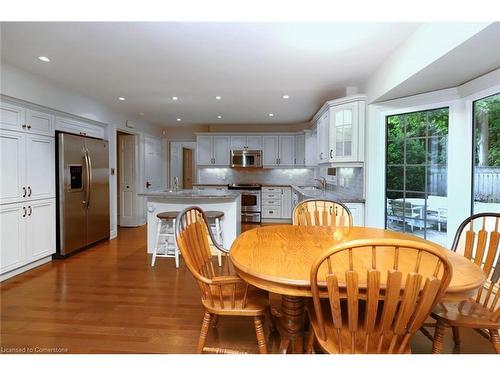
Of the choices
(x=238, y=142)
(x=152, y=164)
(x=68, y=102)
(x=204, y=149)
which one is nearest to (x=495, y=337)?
(x=68, y=102)

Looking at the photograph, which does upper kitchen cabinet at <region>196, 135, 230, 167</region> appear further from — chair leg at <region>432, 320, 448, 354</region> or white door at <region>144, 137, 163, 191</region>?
chair leg at <region>432, 320, 448, 354</region>

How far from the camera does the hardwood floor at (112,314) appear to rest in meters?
1.90

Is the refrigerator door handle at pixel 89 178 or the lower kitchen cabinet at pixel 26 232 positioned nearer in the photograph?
the lower kitchen cabinet at pixel 26 232

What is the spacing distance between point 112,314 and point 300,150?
5251mm

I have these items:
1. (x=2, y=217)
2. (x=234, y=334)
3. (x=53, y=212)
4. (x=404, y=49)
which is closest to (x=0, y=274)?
(x=2, y=217)

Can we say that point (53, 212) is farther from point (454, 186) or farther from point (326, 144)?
point (454, 186)

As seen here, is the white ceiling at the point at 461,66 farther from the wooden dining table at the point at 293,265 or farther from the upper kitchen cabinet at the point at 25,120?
the upper kitchen cabinet at the point at 25,120

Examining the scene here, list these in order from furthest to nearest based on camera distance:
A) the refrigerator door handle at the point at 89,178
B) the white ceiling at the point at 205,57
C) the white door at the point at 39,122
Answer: the refrigerator door handle at the point at 89,178
the white door at the point at 39,122
the white ceiling at the point at 205,57

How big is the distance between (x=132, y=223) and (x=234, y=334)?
474 cm

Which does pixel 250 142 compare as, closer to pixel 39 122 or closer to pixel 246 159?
pixel 246 159

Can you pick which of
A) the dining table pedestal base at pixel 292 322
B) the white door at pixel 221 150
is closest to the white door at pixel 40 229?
the dining table pedestal base at pixel 292 322

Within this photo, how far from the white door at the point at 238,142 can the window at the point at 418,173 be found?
392 cm

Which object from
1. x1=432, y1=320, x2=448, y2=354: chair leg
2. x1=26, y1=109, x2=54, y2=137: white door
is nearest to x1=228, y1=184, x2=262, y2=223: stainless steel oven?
x1=26, y1=109, x2=54, y2=137: white door

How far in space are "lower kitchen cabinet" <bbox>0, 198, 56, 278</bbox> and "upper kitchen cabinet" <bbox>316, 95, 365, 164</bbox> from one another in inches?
145
